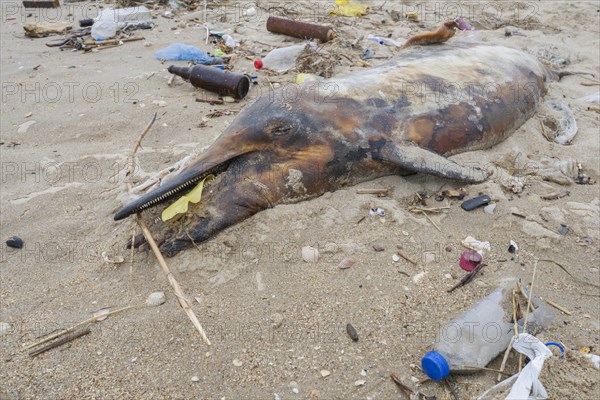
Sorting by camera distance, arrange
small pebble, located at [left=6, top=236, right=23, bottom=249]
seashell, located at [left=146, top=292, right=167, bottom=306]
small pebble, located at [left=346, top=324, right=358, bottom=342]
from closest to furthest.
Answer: small pebble, located at [left=346, top=324, right=358, bottom=342]
seashell, located at [left=146, top=292, right=167, bottom=306]
small pebble, located at [left=6, top=236, right=23, bottom=249]

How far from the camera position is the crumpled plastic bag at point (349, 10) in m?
7.62

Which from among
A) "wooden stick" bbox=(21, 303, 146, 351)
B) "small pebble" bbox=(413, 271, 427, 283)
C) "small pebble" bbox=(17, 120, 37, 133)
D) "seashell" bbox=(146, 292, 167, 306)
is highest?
"small pebble" bbox=(413, 271, 427, 283)

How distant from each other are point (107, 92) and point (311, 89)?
9.58ft

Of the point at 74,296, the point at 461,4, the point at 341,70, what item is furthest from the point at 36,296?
the point at 461,4

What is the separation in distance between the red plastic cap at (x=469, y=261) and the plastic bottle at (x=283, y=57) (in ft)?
12.2

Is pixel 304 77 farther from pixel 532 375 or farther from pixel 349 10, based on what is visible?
pixel 532 375

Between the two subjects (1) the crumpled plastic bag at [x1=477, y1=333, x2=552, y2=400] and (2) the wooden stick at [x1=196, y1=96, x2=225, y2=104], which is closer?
(1) the crumpled plastic bag at [x1=477, y1=333, x2=552, y2=400]

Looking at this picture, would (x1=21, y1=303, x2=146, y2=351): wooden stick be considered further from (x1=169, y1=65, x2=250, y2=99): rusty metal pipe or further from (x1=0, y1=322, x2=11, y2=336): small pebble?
(x1=169, y1=65, x2=250, y2=99): rusty metal pipe

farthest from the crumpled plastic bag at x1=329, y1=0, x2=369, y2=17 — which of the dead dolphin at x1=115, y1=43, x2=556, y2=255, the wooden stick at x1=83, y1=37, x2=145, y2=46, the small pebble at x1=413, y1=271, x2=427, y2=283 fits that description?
the small pebble at x1=413, y1=271, x2=427, y2=283

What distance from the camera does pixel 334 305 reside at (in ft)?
8.52

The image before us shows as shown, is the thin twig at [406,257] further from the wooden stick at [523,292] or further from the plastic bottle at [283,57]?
the plastic bottle at [283,57]

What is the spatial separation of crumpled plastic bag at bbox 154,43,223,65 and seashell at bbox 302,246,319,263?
3.84m

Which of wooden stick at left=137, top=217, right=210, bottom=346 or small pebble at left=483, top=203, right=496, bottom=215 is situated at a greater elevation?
small pebble at left=483, top=203, right=496, bottom=215

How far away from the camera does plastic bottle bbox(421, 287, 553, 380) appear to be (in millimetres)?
2186
